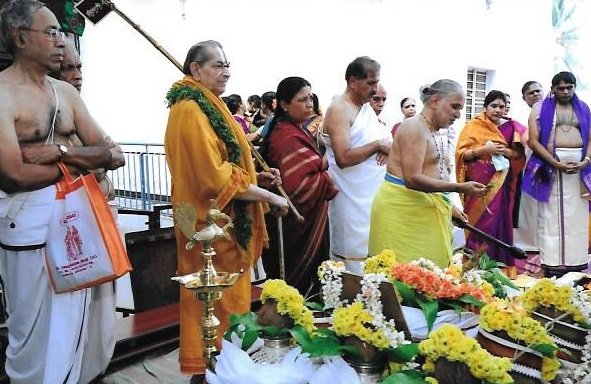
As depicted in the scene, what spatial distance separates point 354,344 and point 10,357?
153 cm

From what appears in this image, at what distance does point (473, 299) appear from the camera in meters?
1.80

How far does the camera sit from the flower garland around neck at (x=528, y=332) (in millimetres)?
1384

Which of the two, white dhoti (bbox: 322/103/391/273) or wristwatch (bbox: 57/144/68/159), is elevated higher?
wristwatch (bbox: 57/144/68/159)

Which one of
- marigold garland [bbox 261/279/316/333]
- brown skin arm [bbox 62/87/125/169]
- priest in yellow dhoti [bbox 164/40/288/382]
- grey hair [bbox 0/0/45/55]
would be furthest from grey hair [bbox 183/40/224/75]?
marigold garland [bbox 261/279/316/333]

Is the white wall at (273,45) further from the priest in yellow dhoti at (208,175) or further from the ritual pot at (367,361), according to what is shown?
the ritual pot at (367,361)

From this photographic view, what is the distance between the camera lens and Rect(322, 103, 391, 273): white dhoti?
3854 millimetres

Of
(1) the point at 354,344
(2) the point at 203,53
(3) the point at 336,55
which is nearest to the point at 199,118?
(2) the point at 203,53

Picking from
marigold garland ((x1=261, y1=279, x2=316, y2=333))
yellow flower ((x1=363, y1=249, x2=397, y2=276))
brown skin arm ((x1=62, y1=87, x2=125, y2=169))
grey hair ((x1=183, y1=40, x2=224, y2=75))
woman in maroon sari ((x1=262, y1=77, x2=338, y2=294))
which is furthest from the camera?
woman in maroon sari ((x1=262, y1=77, x2=338, y2=294))

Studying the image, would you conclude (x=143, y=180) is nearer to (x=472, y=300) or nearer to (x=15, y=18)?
(x=15, y=18)

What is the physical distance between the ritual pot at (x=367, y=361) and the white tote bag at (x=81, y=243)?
1063 millimetres

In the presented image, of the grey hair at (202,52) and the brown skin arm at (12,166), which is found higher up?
the grey hair at (202,52)

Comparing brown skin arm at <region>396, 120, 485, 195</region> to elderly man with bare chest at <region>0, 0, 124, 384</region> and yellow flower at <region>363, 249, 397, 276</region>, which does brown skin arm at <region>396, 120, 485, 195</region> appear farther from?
elderly man with bare chest at <region>0, 0, 124, 384</region>

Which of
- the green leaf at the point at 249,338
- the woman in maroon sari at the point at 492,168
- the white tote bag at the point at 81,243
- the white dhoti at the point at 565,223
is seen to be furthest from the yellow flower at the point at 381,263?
the white dhoti at the point at 565,223

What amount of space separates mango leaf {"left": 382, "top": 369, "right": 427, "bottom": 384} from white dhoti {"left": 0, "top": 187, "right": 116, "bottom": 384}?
1401mm
